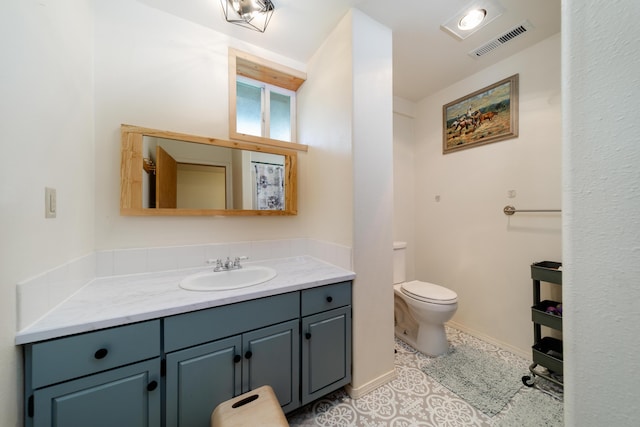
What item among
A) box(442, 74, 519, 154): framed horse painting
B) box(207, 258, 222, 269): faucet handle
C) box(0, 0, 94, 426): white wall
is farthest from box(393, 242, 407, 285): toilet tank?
box(0, 0, 94, 426): white wall

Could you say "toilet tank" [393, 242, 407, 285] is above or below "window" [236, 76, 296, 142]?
below

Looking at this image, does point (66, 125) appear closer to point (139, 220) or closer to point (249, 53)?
point (139, 220)

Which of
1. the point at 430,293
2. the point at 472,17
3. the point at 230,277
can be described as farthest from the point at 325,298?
the point at 472,17

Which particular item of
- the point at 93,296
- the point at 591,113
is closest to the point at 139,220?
the point at 93,296

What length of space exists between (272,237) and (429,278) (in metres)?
1.80

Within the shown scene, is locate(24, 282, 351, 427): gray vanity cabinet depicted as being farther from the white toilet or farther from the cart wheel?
the cart wheel

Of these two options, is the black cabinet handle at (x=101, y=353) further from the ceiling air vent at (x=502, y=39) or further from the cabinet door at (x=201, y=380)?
the ceiling air vent at (x=502, y=39)

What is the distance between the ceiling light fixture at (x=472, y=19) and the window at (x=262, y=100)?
3.83 ft

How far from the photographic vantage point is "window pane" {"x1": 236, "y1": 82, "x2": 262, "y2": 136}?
1733mm

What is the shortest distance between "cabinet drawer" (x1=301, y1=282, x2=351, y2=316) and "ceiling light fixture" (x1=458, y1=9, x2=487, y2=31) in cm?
190

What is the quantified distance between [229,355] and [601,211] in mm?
1288

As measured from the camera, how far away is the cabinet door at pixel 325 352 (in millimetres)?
1223

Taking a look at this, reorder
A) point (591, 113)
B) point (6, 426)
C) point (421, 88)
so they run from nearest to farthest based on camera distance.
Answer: point (591, 113) < point (6, 426) < point (421, 88)

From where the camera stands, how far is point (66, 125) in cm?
99
